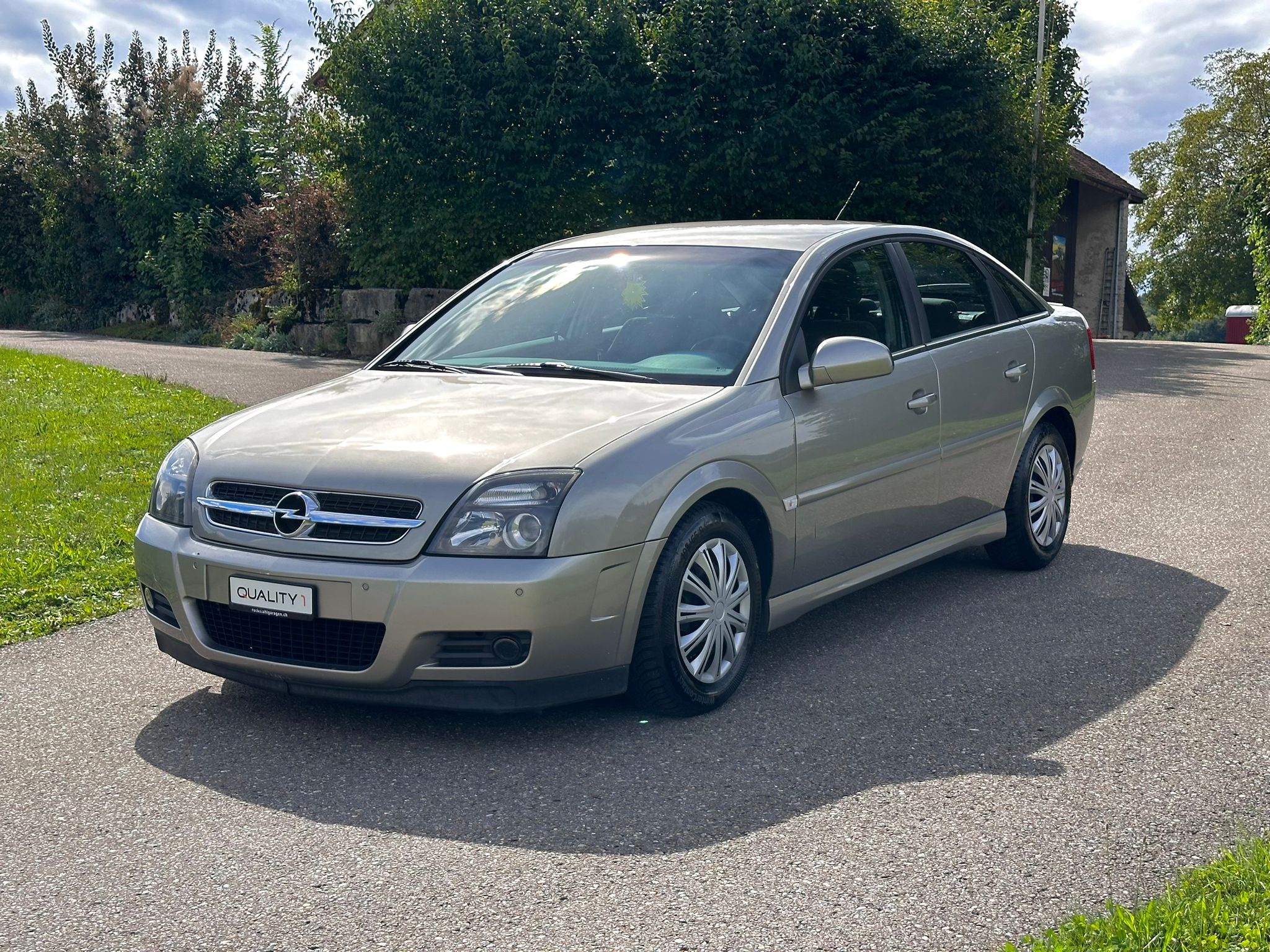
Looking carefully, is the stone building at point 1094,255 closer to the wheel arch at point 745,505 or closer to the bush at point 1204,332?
the wheel arch at point 745,505

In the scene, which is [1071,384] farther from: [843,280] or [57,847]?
[57,847]

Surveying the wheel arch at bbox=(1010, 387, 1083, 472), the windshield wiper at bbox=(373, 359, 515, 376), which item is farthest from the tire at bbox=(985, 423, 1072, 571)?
the windshield wiper at bbox=(373, 359, 515, 376)

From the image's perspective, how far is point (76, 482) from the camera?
936cm

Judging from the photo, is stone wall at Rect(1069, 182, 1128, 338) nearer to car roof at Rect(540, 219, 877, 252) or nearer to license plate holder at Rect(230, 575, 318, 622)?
car roof at Rect(540, 219, 877, 252)

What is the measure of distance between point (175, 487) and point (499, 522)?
1.25 meters

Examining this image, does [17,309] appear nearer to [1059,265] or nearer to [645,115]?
[645,115]

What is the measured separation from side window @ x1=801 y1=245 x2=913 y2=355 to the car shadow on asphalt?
1.24 metres

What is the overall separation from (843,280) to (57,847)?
3.62 metres

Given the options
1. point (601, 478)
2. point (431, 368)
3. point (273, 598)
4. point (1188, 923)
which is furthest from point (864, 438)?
point (1188, 923)

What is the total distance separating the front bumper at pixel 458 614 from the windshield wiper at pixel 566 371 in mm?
900

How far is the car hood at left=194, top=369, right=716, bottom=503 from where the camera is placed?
14.4 feet

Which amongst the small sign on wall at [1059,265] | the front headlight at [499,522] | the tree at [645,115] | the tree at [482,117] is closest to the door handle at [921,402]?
the front headlight at [499,522]

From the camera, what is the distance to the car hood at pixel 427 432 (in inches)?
173

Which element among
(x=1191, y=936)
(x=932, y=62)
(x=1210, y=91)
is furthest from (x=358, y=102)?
(x=1210, y=91)
